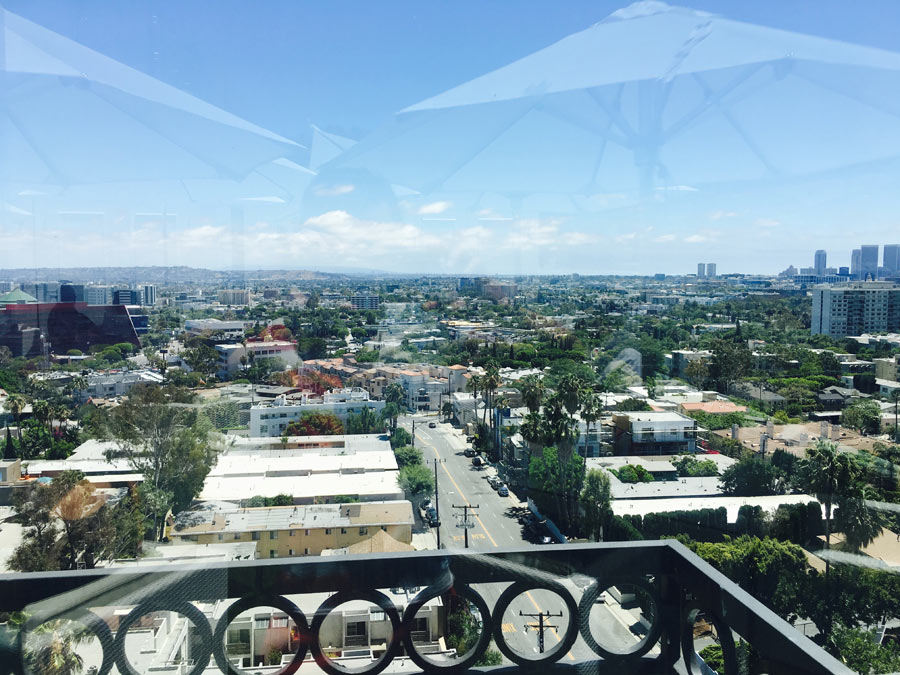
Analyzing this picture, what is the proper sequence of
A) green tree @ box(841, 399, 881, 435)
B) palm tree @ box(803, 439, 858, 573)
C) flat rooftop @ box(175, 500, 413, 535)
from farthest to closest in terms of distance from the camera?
green tree @ box(841, 399, 881, 435) < palm tree @ box(803, 439, 858, 573) < flat rooftop @ box(175, 500, 413, 535)

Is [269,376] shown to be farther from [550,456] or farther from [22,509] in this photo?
[22,509]

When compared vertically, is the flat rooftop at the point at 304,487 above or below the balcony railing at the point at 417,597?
below

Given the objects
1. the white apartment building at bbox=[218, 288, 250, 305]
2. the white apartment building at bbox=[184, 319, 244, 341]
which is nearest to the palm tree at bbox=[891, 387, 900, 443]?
the white apartment building at bbox=[218, 288, 250, 305]

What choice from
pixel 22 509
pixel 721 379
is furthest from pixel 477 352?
pixel 22 509

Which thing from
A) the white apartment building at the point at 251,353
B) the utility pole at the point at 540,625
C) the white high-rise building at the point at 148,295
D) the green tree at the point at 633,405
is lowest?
the green tree at the point at 633,405

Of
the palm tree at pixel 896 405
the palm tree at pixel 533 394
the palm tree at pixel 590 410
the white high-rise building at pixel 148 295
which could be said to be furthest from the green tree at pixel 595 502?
the white high-rise building at pixel 148 295

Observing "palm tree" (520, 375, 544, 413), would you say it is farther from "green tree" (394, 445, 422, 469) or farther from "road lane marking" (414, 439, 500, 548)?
"green tree" (394, 445, 422, 469)

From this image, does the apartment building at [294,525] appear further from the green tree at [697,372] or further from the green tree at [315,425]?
the green tree at [697,372]
